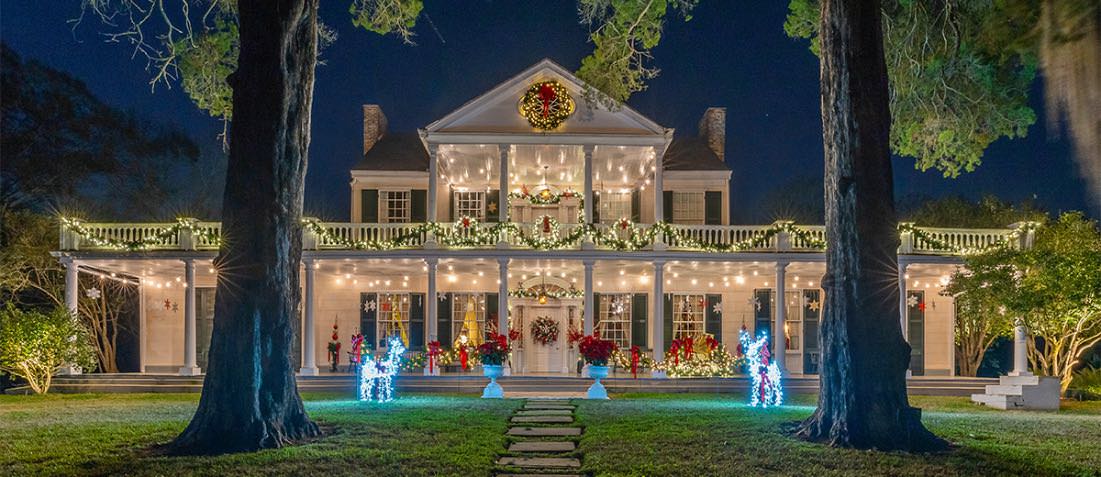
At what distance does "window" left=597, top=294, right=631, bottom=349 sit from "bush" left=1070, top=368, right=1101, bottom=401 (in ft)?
34.3

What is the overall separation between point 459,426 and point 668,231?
1179 centimetres

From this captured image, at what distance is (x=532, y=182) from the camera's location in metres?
27.1

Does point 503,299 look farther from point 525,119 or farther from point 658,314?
point 525,119

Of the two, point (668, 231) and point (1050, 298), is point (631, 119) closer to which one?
point (668, 231)

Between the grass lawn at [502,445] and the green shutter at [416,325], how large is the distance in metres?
9.97

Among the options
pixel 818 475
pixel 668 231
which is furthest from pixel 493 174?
pixel 818 475

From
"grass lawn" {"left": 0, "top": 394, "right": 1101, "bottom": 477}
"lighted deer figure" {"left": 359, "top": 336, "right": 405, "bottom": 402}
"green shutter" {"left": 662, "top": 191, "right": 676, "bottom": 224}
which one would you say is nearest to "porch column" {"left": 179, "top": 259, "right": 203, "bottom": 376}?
"lighted deer figure" {"left": 359, "top": 336, "right": 405, "bottom": 402}

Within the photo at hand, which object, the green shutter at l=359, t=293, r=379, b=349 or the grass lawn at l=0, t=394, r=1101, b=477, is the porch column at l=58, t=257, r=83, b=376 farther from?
the grass lawn at l=0, t=394, r=1101, b=477

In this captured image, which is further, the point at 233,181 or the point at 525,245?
the point at 525,245

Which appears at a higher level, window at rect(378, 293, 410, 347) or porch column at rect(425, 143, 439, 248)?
porch column at rect(425, 143, 439, 248)

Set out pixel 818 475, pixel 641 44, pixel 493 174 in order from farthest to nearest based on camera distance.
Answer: pixel 493 174 → pixel 641 44 → pixel 818 475

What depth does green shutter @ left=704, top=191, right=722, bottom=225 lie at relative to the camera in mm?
26359

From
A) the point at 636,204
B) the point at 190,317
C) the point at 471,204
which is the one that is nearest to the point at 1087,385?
the point at 636,204

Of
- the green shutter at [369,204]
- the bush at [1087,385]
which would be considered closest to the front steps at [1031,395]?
the bush at [1087,385]
